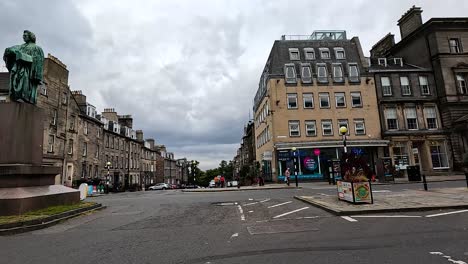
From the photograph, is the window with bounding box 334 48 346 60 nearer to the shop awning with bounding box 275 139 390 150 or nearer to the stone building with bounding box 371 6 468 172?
the stone building with bounding box 371 6 468 172

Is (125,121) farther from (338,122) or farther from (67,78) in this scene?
(338,122)

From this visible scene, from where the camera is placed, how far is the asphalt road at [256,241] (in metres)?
5.16

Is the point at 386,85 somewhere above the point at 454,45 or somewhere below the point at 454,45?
below

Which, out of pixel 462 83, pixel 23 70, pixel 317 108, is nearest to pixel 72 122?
pixel 23 70

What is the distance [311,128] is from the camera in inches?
1395

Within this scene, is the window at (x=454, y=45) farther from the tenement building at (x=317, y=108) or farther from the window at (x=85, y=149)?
the window at (x=85, y=149)

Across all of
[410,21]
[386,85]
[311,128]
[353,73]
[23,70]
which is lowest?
[23,70]

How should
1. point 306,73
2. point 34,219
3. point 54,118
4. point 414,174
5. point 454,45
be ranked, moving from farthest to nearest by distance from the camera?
point 306,73 < point 454,45 < point 54,118 < point 414,174 < point 34,219

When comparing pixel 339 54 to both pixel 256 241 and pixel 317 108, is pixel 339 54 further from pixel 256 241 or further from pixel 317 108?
pixel 256 241

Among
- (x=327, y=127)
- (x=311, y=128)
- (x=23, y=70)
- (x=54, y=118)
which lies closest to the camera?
(x=23, y=70)

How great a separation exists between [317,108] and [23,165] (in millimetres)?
31323

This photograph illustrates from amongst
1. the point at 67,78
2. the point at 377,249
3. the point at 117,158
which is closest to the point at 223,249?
the point at 377,249

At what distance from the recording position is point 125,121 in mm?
59625

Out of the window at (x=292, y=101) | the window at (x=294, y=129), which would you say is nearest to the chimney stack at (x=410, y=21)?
the window at (x=292, y=101)
